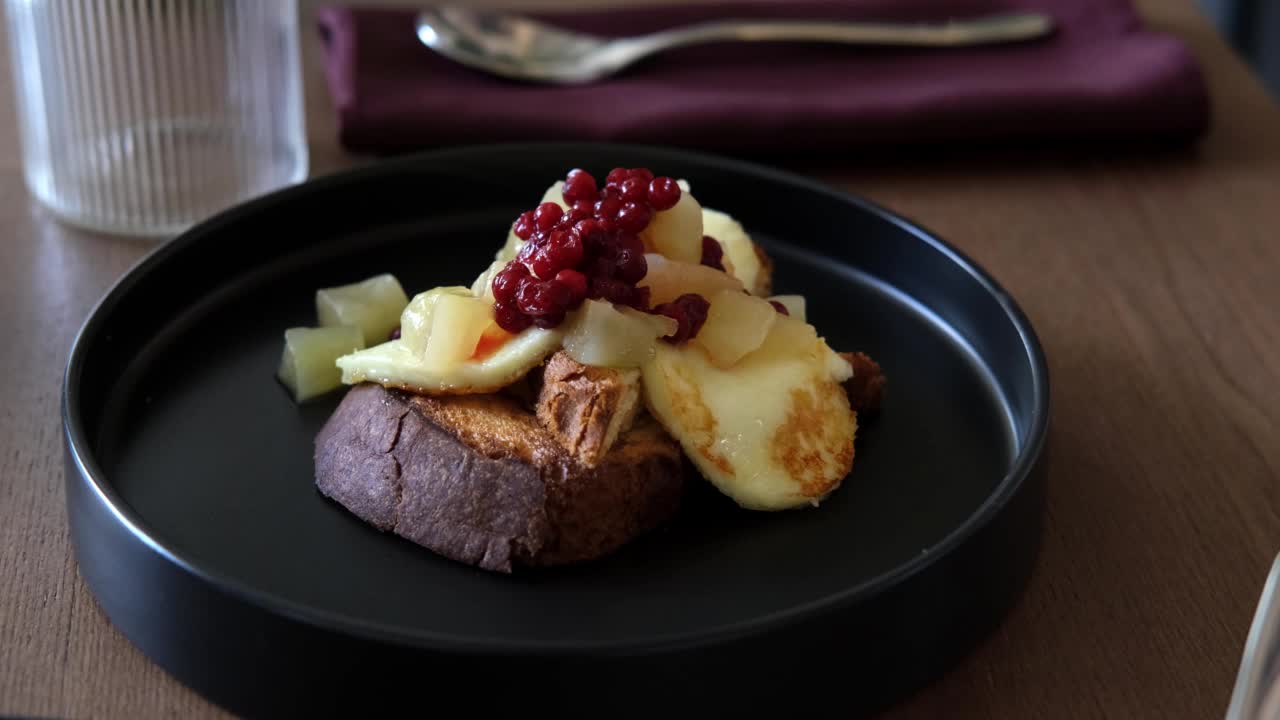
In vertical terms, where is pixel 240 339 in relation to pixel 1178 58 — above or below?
below

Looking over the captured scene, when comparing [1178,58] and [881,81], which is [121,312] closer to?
[881,81]

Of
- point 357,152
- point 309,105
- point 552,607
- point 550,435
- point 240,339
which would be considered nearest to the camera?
point 552,607

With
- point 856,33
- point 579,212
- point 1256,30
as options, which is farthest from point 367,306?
point 1256,30

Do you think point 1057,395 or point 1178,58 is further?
point 1178,58

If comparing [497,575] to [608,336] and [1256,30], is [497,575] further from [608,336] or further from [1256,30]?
[1256,30]

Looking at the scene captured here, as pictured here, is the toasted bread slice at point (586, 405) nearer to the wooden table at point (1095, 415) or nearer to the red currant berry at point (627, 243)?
the red currant berry at point (627, 243)

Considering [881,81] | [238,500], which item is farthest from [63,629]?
[881,81]

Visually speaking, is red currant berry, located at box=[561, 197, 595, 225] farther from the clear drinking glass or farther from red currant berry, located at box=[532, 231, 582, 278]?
the clear drinking glass
